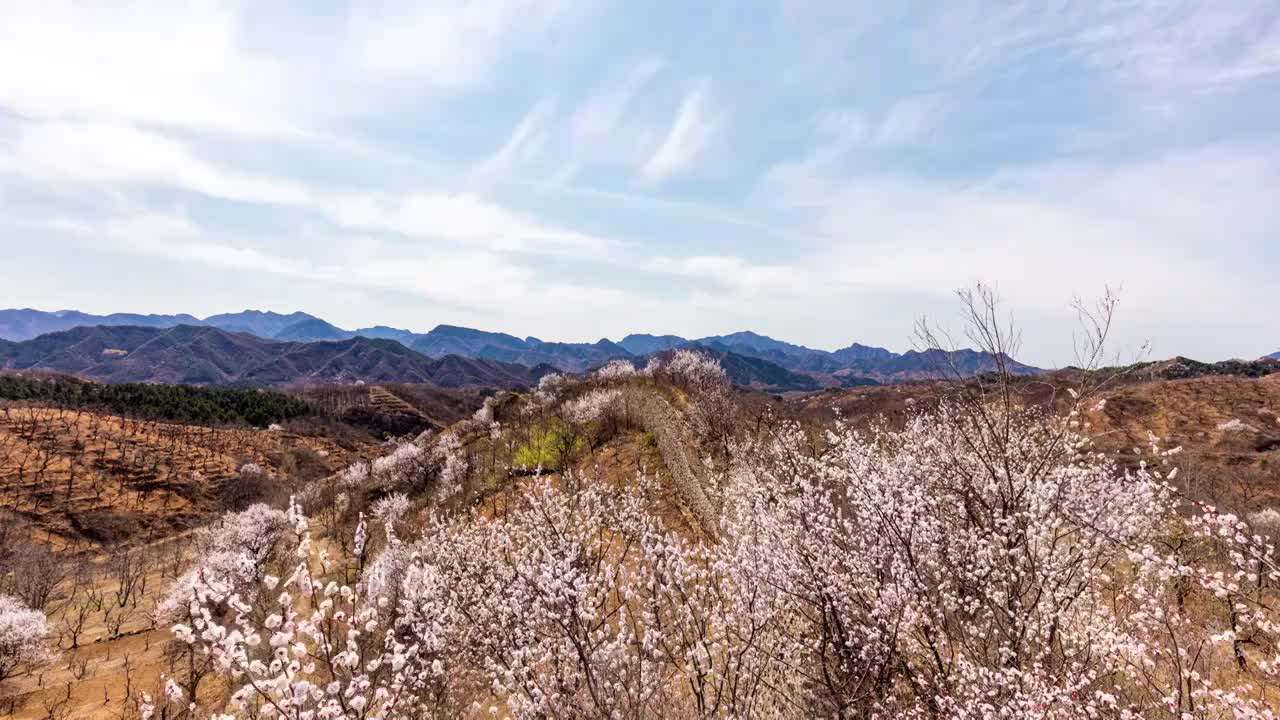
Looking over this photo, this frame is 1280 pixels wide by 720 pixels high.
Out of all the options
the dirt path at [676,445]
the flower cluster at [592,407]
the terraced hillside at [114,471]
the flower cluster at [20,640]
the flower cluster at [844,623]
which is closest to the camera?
the flower cluster at [844,623]

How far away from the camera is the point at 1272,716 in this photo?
4738mm

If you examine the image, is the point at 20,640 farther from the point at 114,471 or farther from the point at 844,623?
the point at 114,471

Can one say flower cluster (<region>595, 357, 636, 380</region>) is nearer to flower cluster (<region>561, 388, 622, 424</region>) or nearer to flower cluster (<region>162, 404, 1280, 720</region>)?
flower cluster (<region>561, 388, 622, 424</region>)

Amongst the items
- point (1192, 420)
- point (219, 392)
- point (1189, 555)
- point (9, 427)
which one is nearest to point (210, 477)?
point (9, 427)

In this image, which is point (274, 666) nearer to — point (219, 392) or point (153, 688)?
point (153, 688)

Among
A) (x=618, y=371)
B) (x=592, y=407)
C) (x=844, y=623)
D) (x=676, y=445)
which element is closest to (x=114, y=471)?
(x=618, y=371)

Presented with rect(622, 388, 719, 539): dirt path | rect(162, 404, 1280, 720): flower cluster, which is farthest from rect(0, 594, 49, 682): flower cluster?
rect(622, 388, 719, 539): dirt path

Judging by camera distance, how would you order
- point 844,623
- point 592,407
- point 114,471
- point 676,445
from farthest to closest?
point 114,471
point 592,407
point 676,445
point 844,623

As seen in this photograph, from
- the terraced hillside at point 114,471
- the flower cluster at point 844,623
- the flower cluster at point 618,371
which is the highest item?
the flower cluster at point 618,371

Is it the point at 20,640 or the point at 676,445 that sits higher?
the point at 676,445

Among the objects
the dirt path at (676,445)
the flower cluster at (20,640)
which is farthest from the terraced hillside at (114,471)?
the dirt path at (676,445)

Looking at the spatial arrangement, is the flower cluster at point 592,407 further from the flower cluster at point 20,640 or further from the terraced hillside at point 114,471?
the terraced hillside at point 114,471

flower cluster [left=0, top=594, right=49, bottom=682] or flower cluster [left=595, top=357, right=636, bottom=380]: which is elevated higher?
flower cluster [left=595, top=357, right=636, bottom=380]

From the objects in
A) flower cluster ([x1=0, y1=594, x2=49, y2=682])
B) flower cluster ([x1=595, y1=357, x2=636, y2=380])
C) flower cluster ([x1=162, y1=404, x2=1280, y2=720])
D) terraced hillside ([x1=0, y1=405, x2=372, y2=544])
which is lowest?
terraced hillside ([x1=0, y1=405, x2=372, y2=544])
